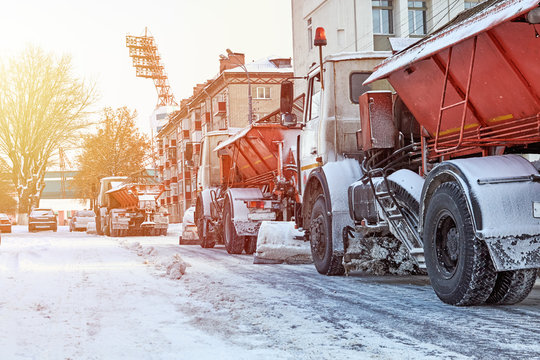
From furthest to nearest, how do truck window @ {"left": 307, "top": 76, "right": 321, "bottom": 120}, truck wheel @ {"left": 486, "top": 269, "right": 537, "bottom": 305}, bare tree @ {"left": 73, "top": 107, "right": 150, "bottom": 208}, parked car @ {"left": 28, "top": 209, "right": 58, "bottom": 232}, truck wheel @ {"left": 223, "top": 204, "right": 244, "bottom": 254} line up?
bare tree @ {"left": 73, "top": 107, "right": 150, "bottom": 208}
parked car @ {"left": 28, "top": 209, "right": 58, "bottom": 232}
truck wheel @ {"left": 223, "top": 204, "right": 244, "bottom": 254}
truck window @ {"left": 307, "top": 76, "right": 321, "bottom": 120}
truck wheel @ {"left": 486, "top": 269, "right": 537, "bottom": 305}

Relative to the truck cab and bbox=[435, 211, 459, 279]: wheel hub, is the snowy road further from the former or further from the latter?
the truck cab

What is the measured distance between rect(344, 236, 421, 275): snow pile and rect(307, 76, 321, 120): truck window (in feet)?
6.61

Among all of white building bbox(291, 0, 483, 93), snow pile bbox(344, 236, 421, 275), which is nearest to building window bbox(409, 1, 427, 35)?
white building bbox(291, 0, 483, 93)

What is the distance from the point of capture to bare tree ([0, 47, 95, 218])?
42531 millimetres

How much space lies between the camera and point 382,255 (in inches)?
344

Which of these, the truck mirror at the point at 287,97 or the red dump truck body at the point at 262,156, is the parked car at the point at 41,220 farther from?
the truck mirror at the point at 287,97

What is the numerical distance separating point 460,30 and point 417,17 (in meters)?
23.0

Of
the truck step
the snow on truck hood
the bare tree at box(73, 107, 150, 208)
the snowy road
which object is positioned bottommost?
the snowy road

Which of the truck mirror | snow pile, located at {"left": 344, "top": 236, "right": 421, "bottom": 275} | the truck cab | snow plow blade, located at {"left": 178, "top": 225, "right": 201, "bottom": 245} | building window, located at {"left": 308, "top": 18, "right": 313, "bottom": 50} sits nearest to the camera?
snow pile, located at {"left": 344, "top": 236, "right": 421, "bottom": 275}

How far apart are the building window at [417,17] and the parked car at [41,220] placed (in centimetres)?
2428

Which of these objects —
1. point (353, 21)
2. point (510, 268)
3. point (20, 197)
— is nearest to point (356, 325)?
point (510, 268)

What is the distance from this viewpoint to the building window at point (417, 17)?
91.7 feet

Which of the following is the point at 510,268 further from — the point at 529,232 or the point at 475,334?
the point at 475,334

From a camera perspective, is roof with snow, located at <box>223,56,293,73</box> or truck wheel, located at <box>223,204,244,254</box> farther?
roof with snow, located at <box>223,56,293,73</box>
